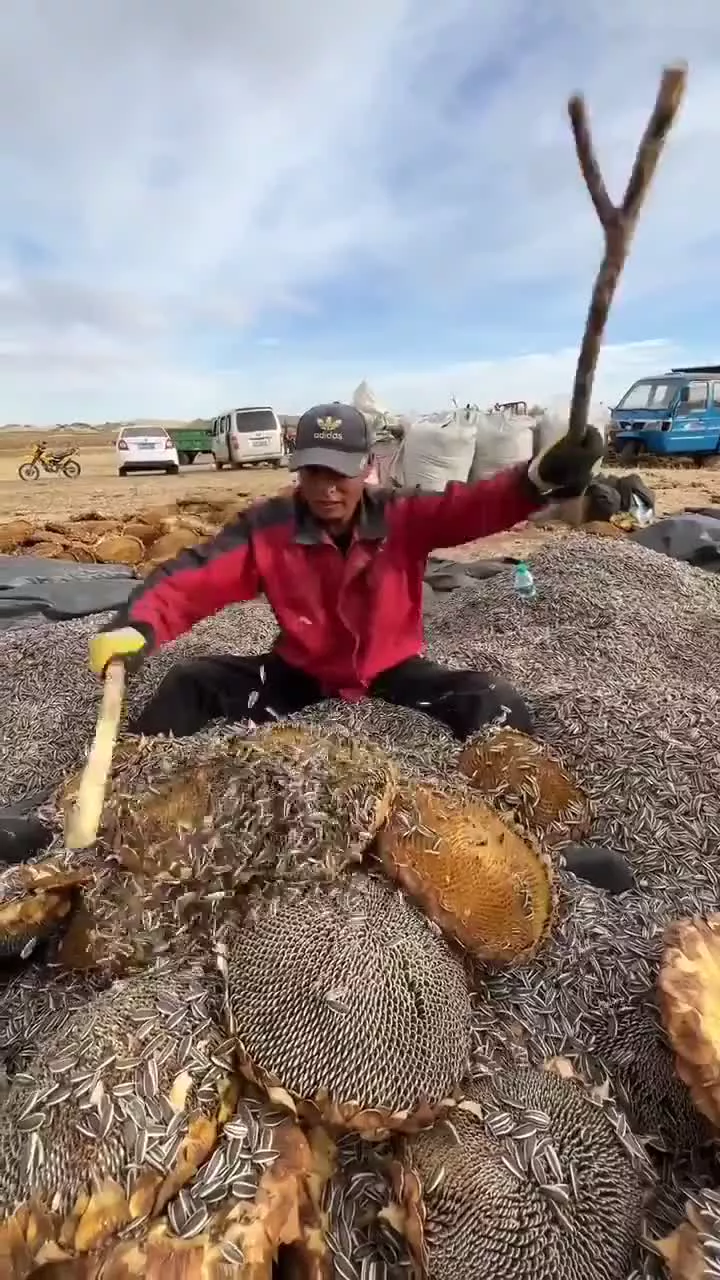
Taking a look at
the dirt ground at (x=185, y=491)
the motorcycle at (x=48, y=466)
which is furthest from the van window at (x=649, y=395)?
the motorcycle at (x=48, y=466)

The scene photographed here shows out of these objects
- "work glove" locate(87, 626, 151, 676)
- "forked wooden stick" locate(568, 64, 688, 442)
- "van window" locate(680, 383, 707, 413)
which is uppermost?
"forked wooden stick" locate(568, 64, 688, 442)

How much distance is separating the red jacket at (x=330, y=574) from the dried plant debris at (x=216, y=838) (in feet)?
3.59

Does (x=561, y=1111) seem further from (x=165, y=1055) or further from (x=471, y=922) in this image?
(x=165, y=1055)

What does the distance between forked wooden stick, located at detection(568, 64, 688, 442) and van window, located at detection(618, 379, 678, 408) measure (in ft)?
53.8

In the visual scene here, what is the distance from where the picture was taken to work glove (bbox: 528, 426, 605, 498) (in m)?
2.48

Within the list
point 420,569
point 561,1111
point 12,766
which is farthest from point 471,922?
point 12,766

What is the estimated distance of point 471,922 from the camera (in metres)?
1.80

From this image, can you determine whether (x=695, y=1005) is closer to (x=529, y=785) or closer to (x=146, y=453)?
(x=529, y=785)

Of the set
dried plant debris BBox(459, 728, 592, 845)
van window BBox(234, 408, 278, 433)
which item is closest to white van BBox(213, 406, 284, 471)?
van window BBox(234, 408, 278, 433)

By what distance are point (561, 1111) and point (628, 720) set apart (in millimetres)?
1543

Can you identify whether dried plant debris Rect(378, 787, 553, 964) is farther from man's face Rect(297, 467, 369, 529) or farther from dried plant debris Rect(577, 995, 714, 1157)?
man's face Rect(297, 467, 369, 529)

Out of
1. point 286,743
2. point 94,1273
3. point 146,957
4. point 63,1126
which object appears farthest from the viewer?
point 286,743

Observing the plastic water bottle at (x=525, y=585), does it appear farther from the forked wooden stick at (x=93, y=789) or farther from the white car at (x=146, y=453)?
the white car at (x=146, y=453)

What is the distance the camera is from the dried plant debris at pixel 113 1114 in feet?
4.42
